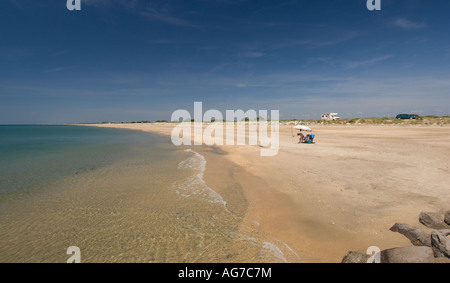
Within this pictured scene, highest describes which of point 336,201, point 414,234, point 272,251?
point 414,234

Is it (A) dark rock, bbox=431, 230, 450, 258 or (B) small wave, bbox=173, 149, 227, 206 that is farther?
(B) small wave, bbox=173, 149, 227, 206

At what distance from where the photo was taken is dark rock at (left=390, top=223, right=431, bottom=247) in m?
4.06

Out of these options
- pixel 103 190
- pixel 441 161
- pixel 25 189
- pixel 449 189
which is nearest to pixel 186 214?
pixel 103 190

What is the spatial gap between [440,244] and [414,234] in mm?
993

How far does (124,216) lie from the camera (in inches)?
245

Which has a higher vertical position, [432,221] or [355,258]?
[432,221]

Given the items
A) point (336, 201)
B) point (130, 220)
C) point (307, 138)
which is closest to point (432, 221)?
point (336, 201)

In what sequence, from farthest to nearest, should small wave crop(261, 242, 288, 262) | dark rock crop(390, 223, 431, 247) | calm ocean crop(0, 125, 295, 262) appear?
calm ocean crop(0, 125, 295, 262) < small wave crop(261, 242, 288, 262) < dark rock crop(390, 223, 431, 247)

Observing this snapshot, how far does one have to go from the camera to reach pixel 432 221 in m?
4.79

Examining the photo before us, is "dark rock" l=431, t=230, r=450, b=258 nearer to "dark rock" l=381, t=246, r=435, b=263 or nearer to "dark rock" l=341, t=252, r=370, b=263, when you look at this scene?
"dark rock" l=381, t=246, r=435, b=263

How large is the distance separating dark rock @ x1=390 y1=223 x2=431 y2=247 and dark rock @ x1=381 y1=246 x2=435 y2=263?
782 mm

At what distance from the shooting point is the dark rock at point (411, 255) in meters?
3.32

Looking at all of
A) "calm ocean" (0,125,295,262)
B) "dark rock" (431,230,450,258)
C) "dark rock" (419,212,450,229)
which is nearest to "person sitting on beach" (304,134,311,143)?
"calm ocean" (0,125,295,262)

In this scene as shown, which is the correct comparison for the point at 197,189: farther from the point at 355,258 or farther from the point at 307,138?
the point at 307,138
